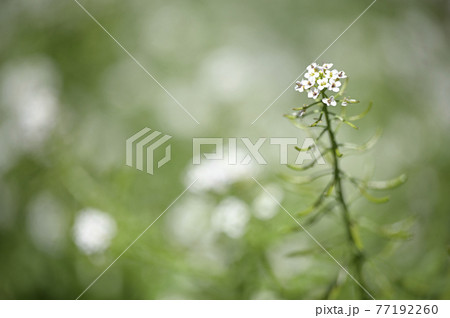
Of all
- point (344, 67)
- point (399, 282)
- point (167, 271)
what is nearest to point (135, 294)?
point (167, 271)

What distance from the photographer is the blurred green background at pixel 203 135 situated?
804mm

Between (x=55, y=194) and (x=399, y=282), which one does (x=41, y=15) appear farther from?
(x=399, y=282)

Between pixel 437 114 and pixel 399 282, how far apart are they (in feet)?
2.09

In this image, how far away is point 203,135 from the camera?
4.16 ft
